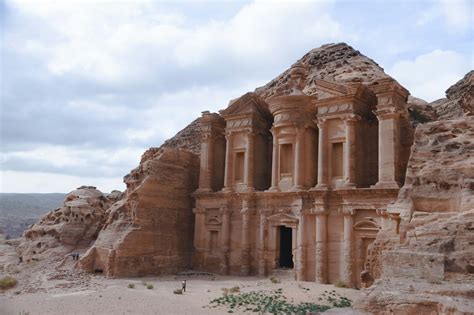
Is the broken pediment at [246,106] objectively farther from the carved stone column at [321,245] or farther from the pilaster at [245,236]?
the carved stone column at [321,245]

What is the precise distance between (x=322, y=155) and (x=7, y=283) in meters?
17.5

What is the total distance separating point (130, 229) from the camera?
24.3m

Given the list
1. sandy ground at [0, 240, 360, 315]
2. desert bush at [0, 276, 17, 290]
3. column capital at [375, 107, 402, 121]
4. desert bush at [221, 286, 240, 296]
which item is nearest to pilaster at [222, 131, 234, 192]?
sandy ground at [0, 240, 360, 315]

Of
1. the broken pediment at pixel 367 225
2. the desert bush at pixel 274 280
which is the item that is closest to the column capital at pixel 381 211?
the broken pediment at pixel 367 225

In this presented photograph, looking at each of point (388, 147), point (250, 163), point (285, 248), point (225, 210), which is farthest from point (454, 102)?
point (225, 210)

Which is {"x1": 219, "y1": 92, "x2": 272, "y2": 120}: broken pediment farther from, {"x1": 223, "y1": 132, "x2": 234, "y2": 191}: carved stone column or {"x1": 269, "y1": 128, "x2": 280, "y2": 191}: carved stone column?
{"x1": 269, "y1": 128, "x2": 280, "y2": 191}: carved stone column

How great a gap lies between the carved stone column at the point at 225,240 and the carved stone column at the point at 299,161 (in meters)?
4.96

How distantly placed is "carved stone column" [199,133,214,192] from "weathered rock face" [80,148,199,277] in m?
1.18

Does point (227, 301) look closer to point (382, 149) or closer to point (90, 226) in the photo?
point (382, 149)

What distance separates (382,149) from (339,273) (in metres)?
6.77

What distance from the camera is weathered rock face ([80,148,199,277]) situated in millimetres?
23656

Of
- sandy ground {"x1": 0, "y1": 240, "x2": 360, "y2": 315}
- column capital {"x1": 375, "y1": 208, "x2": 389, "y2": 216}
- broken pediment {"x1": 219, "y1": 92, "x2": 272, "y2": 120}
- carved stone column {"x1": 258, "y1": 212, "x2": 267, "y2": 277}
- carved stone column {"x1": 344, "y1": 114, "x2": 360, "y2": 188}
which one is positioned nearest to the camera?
sandy ground {"x1": 0, "y1": 240, "x2": 360, "y2": 315}

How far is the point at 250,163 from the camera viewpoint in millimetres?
26766

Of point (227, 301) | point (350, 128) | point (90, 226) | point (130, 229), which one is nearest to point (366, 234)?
point (350, 128)
